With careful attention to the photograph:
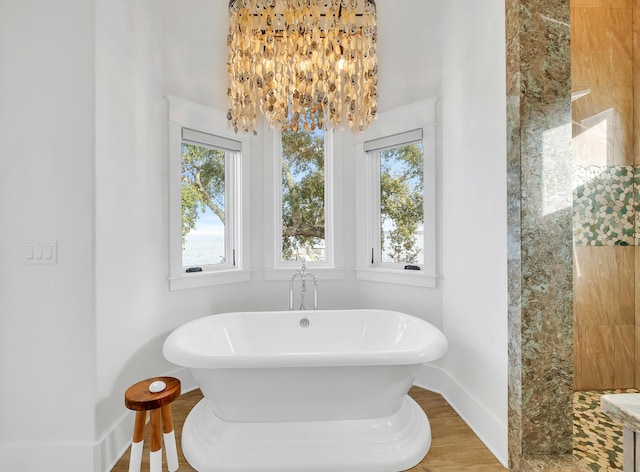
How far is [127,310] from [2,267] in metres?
0.60

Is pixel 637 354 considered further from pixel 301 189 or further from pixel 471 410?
pixel 301 189

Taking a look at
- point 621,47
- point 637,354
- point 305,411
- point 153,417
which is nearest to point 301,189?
point 305,411

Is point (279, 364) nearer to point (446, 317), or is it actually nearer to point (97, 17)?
point (446, 317)

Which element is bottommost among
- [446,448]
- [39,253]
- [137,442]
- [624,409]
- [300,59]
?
[446,448]

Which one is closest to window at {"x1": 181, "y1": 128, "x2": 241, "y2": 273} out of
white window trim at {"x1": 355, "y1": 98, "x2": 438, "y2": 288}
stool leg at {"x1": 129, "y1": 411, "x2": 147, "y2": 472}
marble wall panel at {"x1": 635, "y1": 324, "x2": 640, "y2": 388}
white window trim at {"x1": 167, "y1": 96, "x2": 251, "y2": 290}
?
white window trim at {"x1": 167, "y1": 96, "x2": 251, "y2": 290}

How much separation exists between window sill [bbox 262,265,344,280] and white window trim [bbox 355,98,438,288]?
0.61ft

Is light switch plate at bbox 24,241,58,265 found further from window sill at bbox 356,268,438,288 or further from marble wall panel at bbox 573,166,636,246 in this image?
marble wall panel at bbox 573,166,636,246

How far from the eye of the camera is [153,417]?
5.22 ft

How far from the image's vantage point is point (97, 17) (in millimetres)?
1721

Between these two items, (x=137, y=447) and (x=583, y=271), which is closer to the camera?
(x=137, y=447)

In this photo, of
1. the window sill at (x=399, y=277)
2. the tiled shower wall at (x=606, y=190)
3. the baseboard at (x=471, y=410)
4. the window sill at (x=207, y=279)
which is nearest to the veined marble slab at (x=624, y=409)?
the baseboard at (x=471, y=410)

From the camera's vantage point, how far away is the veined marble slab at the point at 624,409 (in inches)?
34.0

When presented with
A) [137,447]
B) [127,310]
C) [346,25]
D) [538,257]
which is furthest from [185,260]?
[538,257]

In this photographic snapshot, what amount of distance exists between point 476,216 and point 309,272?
1.43m
